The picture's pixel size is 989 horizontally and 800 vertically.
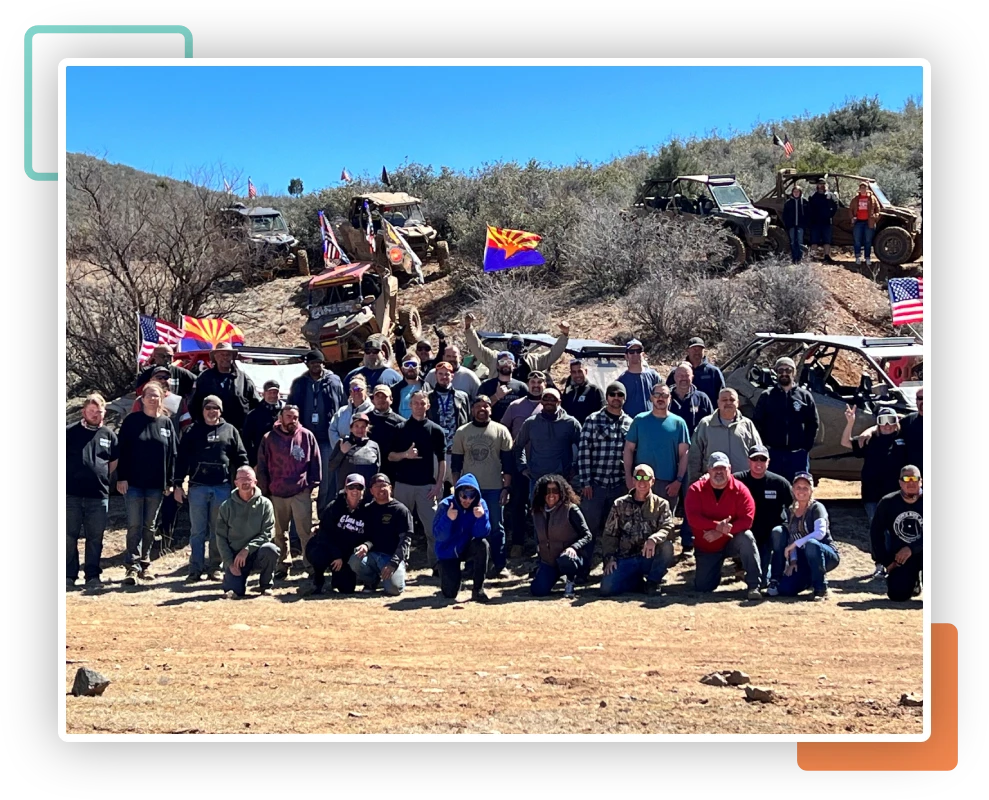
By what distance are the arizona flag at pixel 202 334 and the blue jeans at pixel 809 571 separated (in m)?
7.71

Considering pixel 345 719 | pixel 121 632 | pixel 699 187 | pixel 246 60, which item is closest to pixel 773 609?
pixel 345 719

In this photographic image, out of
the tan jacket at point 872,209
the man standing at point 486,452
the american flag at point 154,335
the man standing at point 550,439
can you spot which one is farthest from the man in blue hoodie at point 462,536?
the tan jacket at point 872,209

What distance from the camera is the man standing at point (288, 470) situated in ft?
38.0

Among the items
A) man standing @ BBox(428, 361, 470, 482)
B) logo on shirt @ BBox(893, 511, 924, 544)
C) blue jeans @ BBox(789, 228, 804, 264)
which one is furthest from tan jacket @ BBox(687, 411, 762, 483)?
blue jeans @ BBox(789, 228, 804, 264)

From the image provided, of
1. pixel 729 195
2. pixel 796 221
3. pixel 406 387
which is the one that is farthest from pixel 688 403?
pixel 729 195

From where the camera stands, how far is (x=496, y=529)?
1127cm

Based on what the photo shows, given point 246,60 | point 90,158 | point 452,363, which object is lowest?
point 452,363

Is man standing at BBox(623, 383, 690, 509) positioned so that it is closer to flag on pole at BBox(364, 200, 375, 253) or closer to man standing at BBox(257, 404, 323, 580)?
man standing at BBox(257, 404, 323, 580)

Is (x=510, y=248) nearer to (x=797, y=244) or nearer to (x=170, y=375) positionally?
(x=170, y=375)
